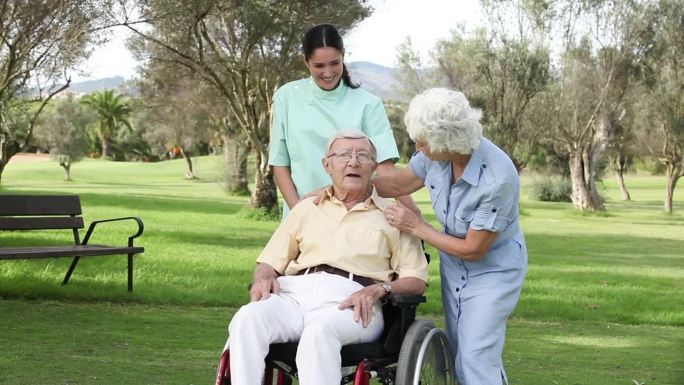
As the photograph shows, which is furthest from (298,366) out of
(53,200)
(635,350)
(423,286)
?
(53,200)

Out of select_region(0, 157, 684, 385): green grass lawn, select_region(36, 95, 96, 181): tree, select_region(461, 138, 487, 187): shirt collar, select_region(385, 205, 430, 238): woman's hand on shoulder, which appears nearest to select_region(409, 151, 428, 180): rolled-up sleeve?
select_region(385, 205, 430, 238): woman's hand on shoulder

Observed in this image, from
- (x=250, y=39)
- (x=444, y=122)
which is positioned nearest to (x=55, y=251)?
(x=444, y=122)

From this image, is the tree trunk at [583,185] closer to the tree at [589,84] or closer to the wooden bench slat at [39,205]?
the tree at [589,84]

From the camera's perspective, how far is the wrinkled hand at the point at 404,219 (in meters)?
4.17

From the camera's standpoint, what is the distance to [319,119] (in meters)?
4.78

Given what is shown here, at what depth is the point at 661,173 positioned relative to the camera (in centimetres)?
7675

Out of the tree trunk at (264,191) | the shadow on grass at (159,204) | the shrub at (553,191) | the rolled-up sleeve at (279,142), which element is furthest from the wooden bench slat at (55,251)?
the shrub at (553,191)

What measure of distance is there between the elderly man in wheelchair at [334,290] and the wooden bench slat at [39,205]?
6053mm

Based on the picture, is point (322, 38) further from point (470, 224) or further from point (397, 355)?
point (397, 355)

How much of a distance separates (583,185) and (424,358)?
35.3m

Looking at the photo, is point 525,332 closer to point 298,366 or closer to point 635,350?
point 635,350

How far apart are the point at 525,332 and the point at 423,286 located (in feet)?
17.5

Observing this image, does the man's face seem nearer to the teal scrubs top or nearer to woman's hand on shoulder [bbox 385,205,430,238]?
woman's hand on shoulder [bbox 385,205,430,238]

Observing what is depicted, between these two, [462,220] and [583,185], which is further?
[583,185]
